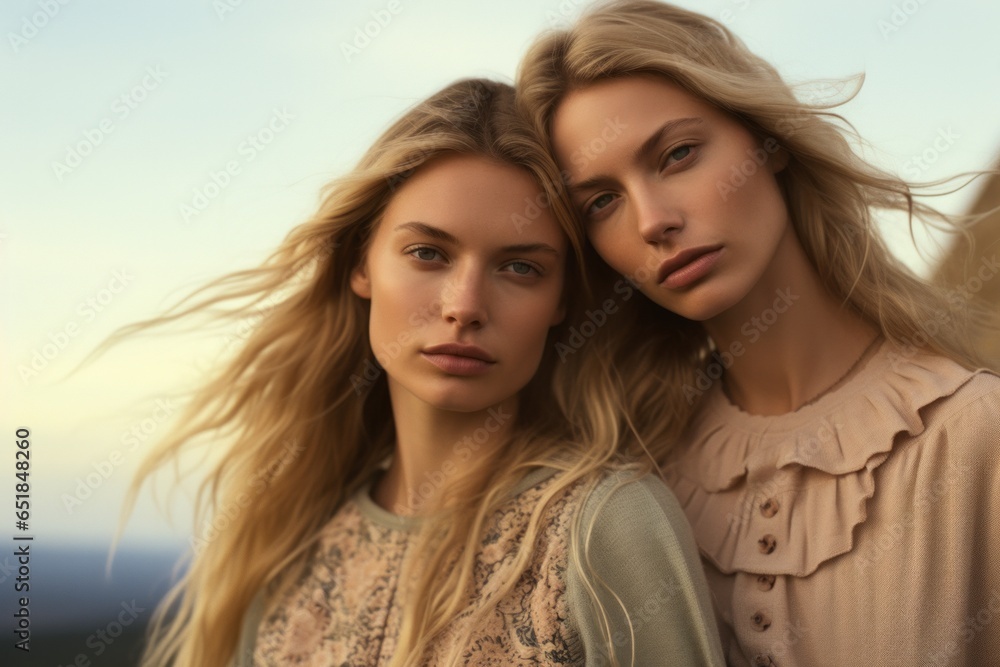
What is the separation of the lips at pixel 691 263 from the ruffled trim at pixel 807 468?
57cm

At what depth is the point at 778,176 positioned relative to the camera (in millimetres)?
3115

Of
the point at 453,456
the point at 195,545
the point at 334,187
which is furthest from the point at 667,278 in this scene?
the point at 195,545

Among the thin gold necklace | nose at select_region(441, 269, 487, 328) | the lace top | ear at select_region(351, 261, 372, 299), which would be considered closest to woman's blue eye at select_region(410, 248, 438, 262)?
nose at select_region(441, 269, 487, 328)

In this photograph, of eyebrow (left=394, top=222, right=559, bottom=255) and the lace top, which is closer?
the lace top

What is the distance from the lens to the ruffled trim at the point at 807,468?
2.71 m

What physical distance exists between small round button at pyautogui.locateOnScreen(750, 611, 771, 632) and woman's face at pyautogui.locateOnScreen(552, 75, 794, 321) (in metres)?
0.83

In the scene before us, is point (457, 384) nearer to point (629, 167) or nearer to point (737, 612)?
point (629, 167)

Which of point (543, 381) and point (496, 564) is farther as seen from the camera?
point (543, 381)

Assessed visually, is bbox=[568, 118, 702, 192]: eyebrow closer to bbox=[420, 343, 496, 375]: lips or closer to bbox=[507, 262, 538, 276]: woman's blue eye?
bbox=[507, 262, 538, 276]: woman's blue eye

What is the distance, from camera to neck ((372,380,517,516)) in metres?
2.99

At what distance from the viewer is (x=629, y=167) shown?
2775 millimetres

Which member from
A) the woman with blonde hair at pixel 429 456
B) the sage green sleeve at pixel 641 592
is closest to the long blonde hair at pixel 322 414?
the woman with blonde hair at pixel 429 456

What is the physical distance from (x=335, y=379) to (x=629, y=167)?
4.24 feet

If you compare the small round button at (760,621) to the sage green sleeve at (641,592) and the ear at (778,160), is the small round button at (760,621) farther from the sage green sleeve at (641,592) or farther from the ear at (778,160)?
the ear at (778,160)
